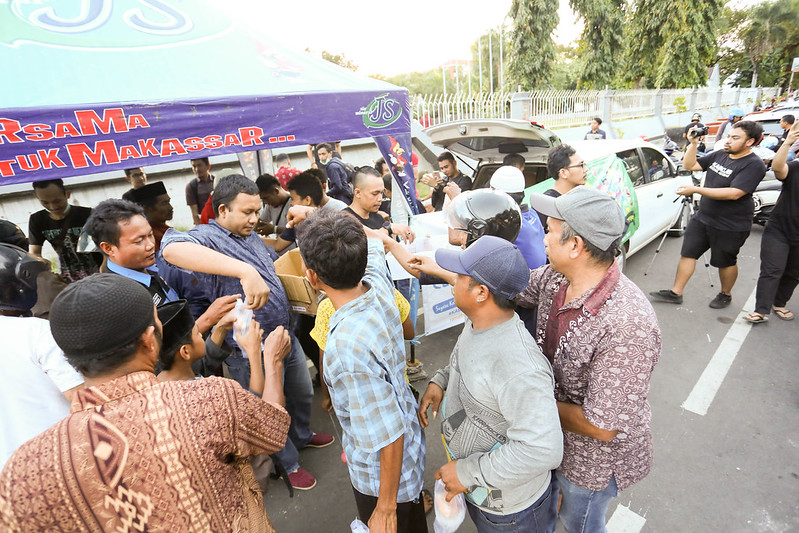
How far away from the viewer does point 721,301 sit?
14.7ft

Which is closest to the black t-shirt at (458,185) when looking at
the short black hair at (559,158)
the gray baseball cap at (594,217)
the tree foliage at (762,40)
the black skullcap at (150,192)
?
the short black hair at (559,158)

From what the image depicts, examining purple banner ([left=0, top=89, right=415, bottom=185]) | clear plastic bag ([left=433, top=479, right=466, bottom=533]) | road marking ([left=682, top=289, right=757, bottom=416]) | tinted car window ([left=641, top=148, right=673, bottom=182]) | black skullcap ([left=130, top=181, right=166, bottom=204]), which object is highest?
purple banner ([left=0, top=89, right=415, bottom=185])

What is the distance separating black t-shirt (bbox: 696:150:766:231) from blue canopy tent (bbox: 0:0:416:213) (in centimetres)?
325

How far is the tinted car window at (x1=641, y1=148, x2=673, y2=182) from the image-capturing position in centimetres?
534

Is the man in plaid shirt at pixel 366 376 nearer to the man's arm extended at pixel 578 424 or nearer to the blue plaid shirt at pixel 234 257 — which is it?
the man's arm extended at pixel 578 424

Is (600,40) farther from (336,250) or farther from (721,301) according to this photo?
(336,250)

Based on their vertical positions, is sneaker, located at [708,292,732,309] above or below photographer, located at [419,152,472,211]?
below

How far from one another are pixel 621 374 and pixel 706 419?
2.39 metres

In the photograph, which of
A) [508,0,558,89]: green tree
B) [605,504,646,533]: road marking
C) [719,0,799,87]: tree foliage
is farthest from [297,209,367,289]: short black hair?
[719,0,799,87]: tree foliage

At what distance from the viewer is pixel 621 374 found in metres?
1.30

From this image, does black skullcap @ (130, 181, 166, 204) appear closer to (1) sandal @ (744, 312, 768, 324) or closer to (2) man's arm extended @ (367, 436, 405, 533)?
(2) man's arm extended @ (367, 436, 405, 533)

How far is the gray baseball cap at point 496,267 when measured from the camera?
51.4 inches

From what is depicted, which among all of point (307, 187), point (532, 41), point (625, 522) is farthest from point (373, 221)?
point (532, 41)

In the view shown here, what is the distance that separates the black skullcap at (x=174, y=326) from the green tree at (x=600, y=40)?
74.6ft
